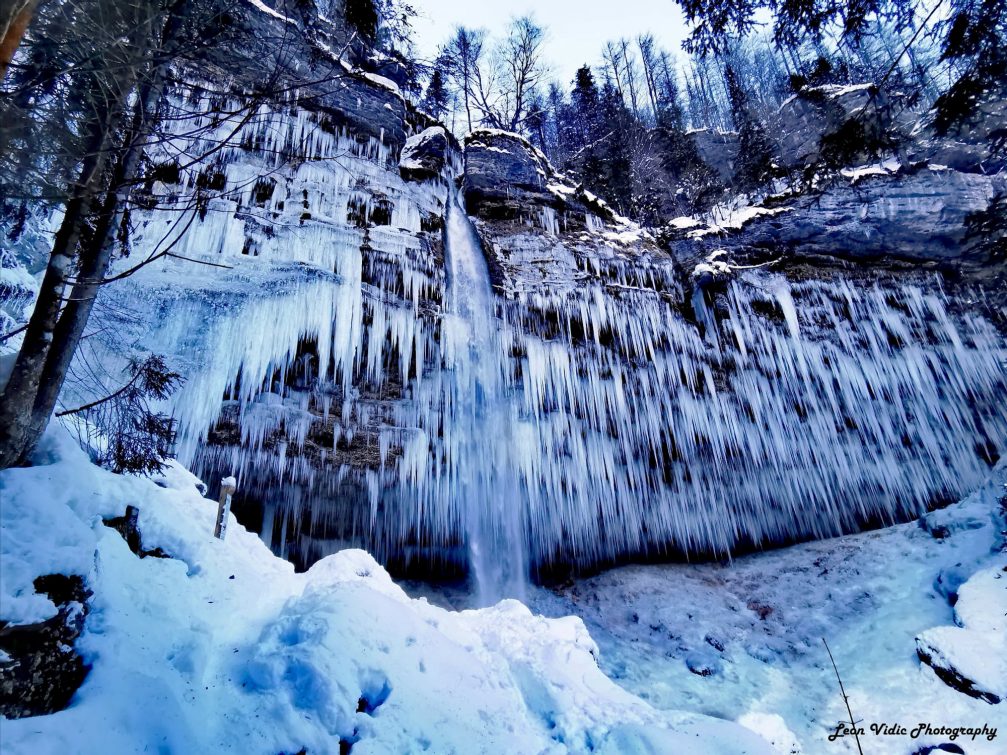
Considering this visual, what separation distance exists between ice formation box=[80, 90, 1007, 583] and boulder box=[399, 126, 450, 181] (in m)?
0.42

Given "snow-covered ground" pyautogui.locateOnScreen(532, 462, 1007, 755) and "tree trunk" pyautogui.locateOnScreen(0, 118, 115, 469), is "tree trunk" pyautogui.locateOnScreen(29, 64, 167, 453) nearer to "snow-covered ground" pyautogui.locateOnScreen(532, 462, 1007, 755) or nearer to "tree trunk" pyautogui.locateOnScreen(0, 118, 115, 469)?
"tree trunk" pyautogui.locateOnScreen(0, 118, 115, 469)

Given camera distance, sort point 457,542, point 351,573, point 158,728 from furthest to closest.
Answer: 1. point 457,542
2. point 351,573
3. point 158,728

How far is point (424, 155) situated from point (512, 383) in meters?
5.30

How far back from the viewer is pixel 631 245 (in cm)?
1110

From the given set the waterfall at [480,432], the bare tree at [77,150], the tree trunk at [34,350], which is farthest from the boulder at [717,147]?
the tree trunk at [34,350]

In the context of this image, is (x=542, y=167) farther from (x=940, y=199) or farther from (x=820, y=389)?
(x=940, y=199)

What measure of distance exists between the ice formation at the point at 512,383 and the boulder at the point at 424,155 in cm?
42

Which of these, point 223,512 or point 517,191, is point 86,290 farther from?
point 517,191

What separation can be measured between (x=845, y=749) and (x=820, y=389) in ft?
22.7

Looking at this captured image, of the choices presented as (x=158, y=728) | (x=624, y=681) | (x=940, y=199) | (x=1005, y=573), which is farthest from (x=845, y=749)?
(x=940, y=199)

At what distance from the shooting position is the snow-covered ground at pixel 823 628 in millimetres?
6816

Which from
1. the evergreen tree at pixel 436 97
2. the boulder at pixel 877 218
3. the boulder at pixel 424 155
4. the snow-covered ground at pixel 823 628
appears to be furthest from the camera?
the evergreen tree at pixel 436 97

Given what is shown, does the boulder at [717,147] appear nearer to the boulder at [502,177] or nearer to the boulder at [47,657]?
the boulder at [502,177]

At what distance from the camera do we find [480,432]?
9688 millimetres
